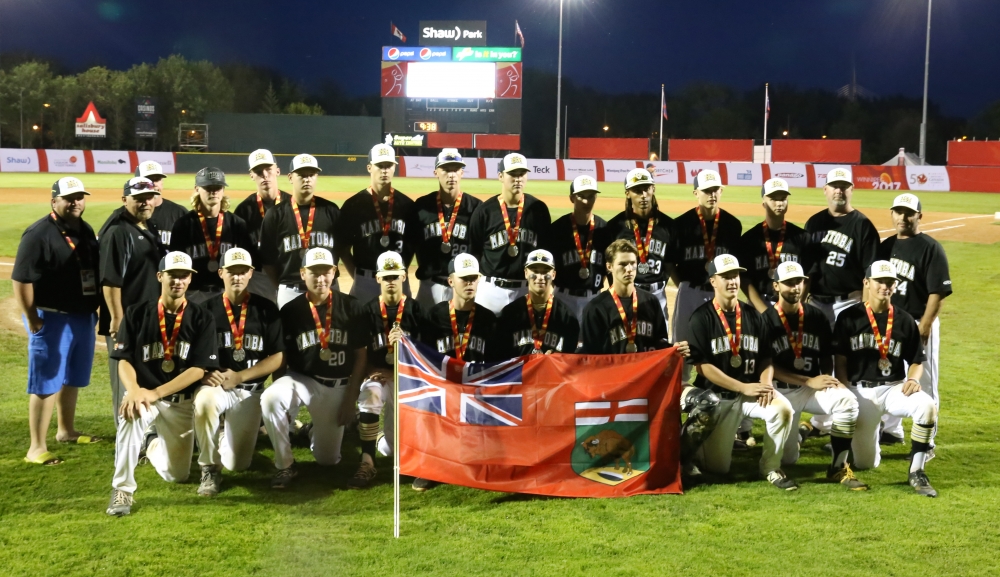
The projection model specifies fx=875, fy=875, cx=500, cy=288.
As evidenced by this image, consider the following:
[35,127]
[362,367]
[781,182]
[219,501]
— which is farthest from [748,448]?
[35,127]

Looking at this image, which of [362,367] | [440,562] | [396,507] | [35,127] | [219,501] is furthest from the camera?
[35,127]

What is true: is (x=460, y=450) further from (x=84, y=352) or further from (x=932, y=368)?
(x=932, y=368)

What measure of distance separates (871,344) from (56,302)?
6508mm

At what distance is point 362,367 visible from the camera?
6.87 meters

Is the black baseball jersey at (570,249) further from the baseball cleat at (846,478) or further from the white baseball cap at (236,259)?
the white baseball cap at (236,259)

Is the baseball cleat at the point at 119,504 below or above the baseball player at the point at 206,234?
below

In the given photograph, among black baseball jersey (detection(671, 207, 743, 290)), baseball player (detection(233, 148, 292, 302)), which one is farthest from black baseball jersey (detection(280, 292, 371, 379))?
black baseball jersey (detection(671, 207, 743, 290))

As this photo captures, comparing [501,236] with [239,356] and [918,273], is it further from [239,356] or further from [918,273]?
[918,273]

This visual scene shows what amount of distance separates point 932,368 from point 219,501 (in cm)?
614

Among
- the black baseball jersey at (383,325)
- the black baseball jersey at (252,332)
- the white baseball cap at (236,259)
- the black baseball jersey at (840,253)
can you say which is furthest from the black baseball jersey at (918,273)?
the white baseball cap at (236,259)

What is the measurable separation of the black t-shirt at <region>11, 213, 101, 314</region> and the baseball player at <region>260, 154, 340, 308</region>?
1.42m

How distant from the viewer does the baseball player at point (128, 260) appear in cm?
698

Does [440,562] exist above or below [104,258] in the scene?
below

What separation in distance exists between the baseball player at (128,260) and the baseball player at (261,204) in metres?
0.84
